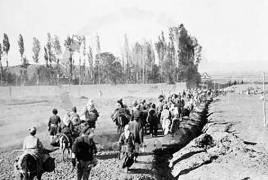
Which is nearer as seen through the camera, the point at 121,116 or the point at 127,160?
the point at 127,160

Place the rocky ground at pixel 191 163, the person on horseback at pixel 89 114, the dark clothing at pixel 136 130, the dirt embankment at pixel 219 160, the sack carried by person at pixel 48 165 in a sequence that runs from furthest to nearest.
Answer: the person on horseback at pixel 89 114 → the dark clothing at pixel 136 130 → the rocky ground at pixel 191 163 → the dirt embankment at pixel 219 160 → the sack carried by person at pixel 48 165

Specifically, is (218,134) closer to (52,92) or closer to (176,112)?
(176,112)

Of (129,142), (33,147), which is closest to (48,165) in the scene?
(33,147)

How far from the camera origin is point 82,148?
8.88 m

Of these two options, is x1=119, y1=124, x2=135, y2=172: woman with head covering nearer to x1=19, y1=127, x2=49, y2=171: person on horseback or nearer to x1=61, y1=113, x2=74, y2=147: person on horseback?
x1=61, y1=113, x2=74, y2=147: person on horseback

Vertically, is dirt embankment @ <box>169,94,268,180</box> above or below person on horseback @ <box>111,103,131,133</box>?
below

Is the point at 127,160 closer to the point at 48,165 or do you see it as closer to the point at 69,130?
the point at 48,165

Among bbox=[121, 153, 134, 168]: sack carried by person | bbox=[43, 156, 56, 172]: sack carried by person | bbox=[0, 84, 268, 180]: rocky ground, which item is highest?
Answer: bbox=[43, 156, 56, 172]: sack carried by person

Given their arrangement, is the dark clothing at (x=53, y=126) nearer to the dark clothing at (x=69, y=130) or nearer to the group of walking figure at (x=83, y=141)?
the group of walking figure at (x=83, y=141)

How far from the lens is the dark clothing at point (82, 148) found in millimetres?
8844

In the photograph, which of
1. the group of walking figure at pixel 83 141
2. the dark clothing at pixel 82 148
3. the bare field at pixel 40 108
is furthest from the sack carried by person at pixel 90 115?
the dark clothing at pixel 82 148

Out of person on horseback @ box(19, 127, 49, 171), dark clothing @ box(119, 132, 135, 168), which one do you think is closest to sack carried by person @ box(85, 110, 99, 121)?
dark clothing @ box(119, 132, 135, 168)

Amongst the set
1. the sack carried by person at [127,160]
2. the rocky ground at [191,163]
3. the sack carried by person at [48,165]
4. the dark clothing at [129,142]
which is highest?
A: the dark clothing at [129,142]

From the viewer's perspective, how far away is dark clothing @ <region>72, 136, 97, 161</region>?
8.84 meters
